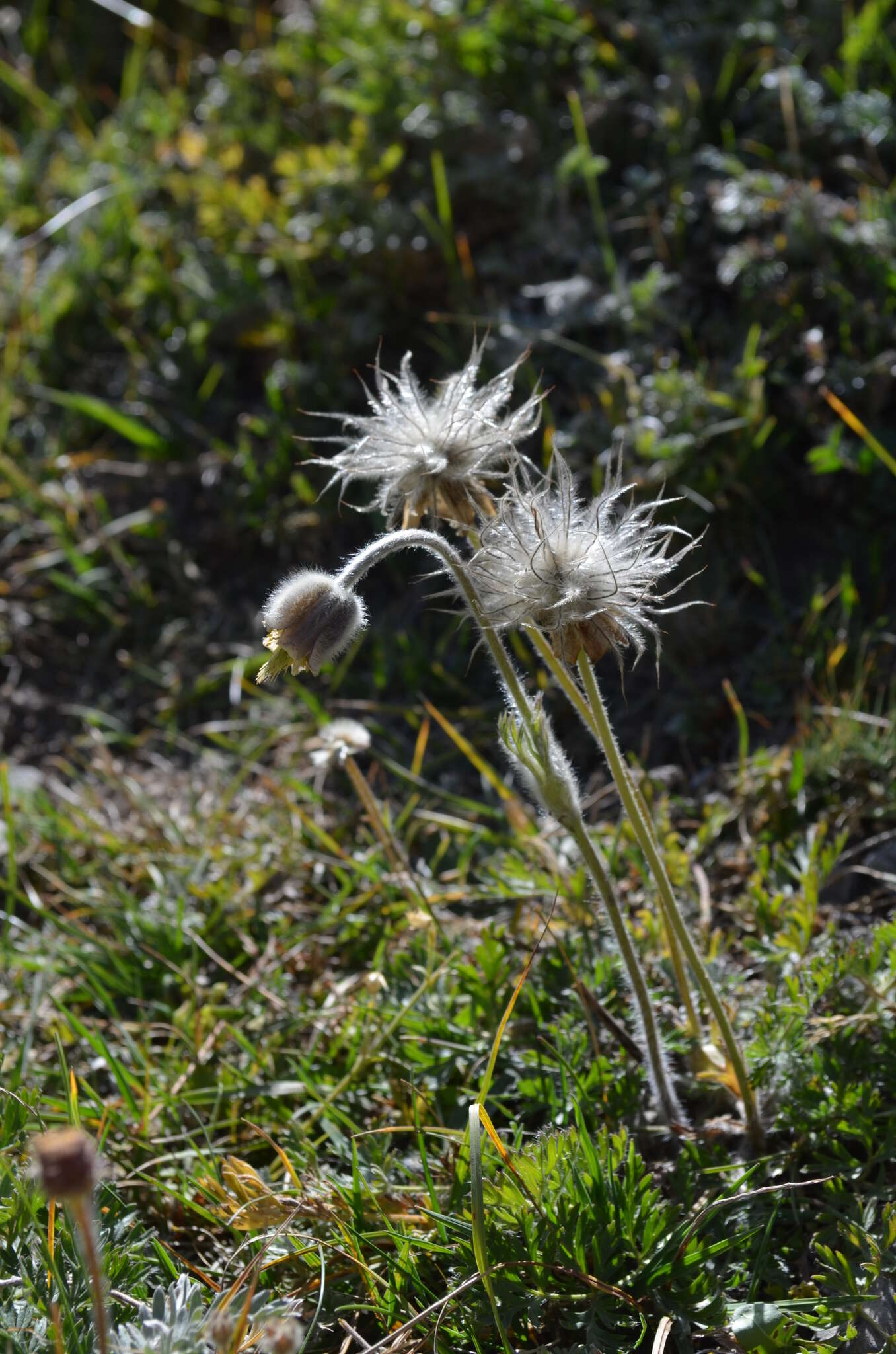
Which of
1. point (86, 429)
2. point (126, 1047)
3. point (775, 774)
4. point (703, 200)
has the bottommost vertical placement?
point (126, 1047)

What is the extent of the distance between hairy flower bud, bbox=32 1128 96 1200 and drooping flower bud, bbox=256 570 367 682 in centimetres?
79

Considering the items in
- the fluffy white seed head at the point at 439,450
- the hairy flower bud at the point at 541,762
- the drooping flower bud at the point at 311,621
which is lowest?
the hairy flower bud at the point at 541,762

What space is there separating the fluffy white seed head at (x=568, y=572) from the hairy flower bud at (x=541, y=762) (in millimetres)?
139

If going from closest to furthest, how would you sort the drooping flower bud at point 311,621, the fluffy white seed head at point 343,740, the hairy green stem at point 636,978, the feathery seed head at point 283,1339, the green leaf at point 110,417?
the feathery seed head at point 283,1339 → the drooping flower bud at point 311,621 → the hairy green stem at point 636,978 → the fluffy white seed head at point 343,740 → the green leaf at point 110,417

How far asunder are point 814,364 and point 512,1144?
94.5 inches

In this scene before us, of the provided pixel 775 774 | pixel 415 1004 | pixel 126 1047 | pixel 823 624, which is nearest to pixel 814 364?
pixel 823 624

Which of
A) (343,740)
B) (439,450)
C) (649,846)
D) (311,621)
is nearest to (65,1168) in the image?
(311,621)

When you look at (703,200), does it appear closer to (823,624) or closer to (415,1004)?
(823,624)

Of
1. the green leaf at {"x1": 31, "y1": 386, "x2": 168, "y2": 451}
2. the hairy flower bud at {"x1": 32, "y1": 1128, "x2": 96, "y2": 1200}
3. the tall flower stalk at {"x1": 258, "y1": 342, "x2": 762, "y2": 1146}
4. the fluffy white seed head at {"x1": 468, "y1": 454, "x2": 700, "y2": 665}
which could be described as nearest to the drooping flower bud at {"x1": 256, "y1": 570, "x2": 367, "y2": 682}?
the tall flower stalk at {"x1": 258, "y1": 342, "x2": 762, "y2": 1146}

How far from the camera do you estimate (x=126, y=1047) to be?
257 cm

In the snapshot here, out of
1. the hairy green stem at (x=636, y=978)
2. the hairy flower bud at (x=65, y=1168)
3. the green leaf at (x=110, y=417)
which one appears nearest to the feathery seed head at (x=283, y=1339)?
the hairy flower bud at (x=65, y=1168)

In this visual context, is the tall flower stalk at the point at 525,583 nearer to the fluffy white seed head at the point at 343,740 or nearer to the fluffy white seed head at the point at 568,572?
the fluffy white seed head at the point at 568,572

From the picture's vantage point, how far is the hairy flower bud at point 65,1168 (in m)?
1.08

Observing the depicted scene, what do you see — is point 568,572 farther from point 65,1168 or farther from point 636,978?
point 65,1168
